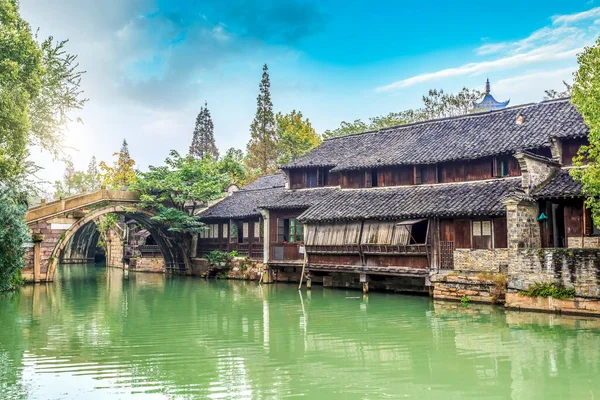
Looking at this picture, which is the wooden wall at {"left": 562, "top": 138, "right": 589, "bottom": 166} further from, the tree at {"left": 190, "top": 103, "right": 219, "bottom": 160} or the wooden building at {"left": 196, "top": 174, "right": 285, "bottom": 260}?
the tree at {"left": 190, "top": 103, "right": 219, "bottom": 160}

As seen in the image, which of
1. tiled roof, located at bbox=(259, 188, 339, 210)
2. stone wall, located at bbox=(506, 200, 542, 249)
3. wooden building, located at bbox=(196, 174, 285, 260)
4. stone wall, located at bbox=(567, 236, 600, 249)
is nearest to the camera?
stone wall, located at bbox=(567, 236, 600, 249)

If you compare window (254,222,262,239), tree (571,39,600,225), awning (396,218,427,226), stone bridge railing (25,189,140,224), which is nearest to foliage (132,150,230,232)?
stone bridge railing (25,189,140,224)

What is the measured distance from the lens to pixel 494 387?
9.45 m

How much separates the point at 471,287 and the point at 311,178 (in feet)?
42.1

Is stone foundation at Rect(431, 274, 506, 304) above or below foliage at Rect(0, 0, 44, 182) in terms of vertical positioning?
below

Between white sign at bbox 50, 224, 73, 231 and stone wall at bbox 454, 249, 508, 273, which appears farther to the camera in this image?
white sign at bbox 50, 224, 73, 231

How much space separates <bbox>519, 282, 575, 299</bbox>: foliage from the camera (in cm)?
1622

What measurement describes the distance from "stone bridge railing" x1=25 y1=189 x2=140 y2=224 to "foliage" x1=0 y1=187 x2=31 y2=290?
8143 mm

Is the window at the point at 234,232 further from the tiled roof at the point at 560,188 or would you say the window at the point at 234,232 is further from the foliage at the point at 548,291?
the foliage at the point at 548,291

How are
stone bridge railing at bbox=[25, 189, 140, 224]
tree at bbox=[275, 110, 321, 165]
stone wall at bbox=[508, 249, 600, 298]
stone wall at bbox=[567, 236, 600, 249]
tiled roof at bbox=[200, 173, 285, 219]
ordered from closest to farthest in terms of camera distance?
stone wall at bbox=[508, 249, 600, 298] → stone wall at bbox=[567, 236, 600, 249] → stone bridge railing at bbox=[25, 189, 140, 224] → tiled roof at bbox=[200, 173, 285, 219] → tree at bbox=[275, 110, 321, 165]

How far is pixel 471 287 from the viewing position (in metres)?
19.2

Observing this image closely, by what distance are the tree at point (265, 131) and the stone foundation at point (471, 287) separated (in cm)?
3369

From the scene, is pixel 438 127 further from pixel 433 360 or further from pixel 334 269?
pixel 433 360

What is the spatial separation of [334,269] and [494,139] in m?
8.88
